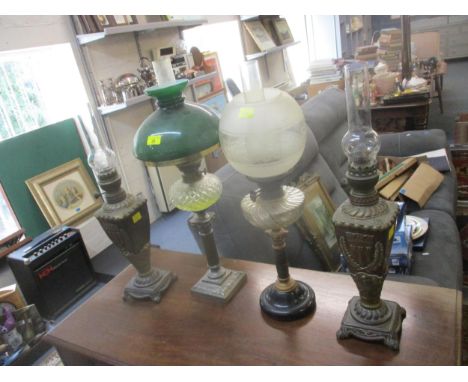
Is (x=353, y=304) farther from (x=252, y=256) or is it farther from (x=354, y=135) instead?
(x=252, y=256)

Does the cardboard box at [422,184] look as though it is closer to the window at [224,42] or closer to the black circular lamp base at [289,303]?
the black circular lamp base at [289,303]

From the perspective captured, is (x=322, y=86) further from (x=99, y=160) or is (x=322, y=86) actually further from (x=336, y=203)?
(x=99, y=160)

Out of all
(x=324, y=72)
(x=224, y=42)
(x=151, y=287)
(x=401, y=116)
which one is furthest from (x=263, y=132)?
(x=224, y=42)

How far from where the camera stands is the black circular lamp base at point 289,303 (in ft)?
3.31

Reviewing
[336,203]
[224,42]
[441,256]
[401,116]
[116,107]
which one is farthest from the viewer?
[224,42]

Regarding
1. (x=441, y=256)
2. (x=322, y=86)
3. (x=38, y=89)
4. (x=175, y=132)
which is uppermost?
(x=38, y=89)

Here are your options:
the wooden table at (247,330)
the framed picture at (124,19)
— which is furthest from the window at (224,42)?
the wooden table at (247,330)

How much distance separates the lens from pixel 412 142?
263 centimetres

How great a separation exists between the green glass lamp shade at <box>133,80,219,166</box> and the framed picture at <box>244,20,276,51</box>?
3378 mm

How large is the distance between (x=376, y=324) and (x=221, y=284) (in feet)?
1.51

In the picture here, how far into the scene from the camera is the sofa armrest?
8.38 ft

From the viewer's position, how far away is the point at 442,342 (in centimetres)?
85

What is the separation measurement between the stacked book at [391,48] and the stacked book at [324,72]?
0.79 metres

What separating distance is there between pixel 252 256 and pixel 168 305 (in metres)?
0.44
